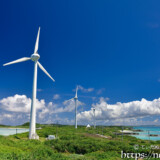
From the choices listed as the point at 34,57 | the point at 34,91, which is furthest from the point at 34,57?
the point at 34,91

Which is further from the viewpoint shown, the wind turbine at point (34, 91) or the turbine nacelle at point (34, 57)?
the turbine nacelle at point (34, 57)

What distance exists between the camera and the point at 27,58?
34000 millimetres

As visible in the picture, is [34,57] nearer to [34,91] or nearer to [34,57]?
[34,57]

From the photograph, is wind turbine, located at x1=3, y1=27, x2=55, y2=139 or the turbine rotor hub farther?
the turbine rotor hub

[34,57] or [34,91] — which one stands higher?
[34,57]

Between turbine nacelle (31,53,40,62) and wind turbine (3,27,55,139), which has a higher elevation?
turbine nacelle (31,53,40,62)

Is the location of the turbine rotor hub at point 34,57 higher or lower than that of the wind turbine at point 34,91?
higher

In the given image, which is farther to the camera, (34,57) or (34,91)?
(34,57)

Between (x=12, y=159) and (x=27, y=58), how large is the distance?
85.5 ft

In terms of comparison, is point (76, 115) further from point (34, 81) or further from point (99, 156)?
point (99, 156)

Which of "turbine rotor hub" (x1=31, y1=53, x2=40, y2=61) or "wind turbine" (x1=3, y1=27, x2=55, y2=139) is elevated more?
"turbine rotor hub" (x1=31, y1=53, x2=40, y2=61)

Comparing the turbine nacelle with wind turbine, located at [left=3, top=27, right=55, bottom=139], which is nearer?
wind turbine, located at [left=3, top=27, right=55, bottom=139]

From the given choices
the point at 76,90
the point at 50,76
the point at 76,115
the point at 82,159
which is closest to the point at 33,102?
the point at 50,76

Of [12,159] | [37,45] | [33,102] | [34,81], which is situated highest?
[37,45]
